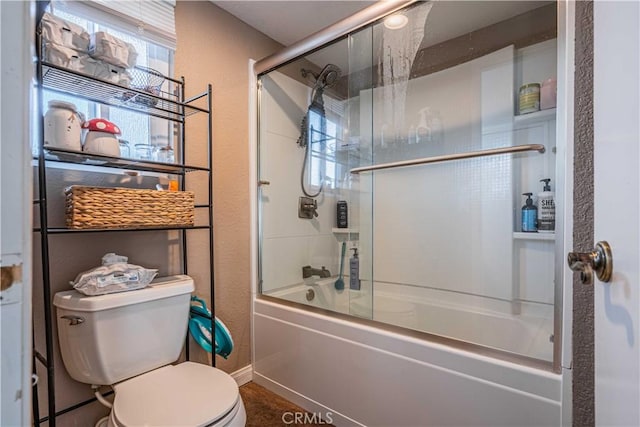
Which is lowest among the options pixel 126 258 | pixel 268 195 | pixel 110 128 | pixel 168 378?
pixel 168 378

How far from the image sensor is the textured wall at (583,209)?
82cm

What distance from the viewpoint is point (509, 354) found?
1.08 m

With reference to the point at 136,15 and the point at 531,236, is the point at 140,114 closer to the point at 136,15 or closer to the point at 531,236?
the point at 136,15

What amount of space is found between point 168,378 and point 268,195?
3.78 feet

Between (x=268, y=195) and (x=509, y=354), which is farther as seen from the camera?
(x=268, y=195)

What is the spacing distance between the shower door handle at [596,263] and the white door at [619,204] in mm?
14

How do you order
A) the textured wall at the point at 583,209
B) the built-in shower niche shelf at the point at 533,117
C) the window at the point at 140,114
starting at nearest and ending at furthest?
the textured wall at the point at 583,209, the window at the point at 140,114, the built-in shower niche shelf at the point at 533,117

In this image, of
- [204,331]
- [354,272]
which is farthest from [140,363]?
[354,272]

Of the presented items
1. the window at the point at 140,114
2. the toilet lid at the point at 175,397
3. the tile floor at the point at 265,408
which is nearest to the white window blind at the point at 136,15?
the window at the point at 140,114

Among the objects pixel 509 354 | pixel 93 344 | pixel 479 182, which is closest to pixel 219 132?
pixel 93 344

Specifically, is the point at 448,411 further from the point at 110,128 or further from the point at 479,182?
the point at 110,128

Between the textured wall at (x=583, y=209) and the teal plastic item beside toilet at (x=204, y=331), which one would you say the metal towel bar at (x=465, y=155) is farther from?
the teal plastic item beside toilet at (x=204, y=331)

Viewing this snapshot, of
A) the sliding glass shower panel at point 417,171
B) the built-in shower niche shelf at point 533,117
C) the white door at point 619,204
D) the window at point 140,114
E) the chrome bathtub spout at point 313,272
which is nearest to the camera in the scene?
the white door at point 619,204

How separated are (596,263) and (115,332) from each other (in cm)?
143
